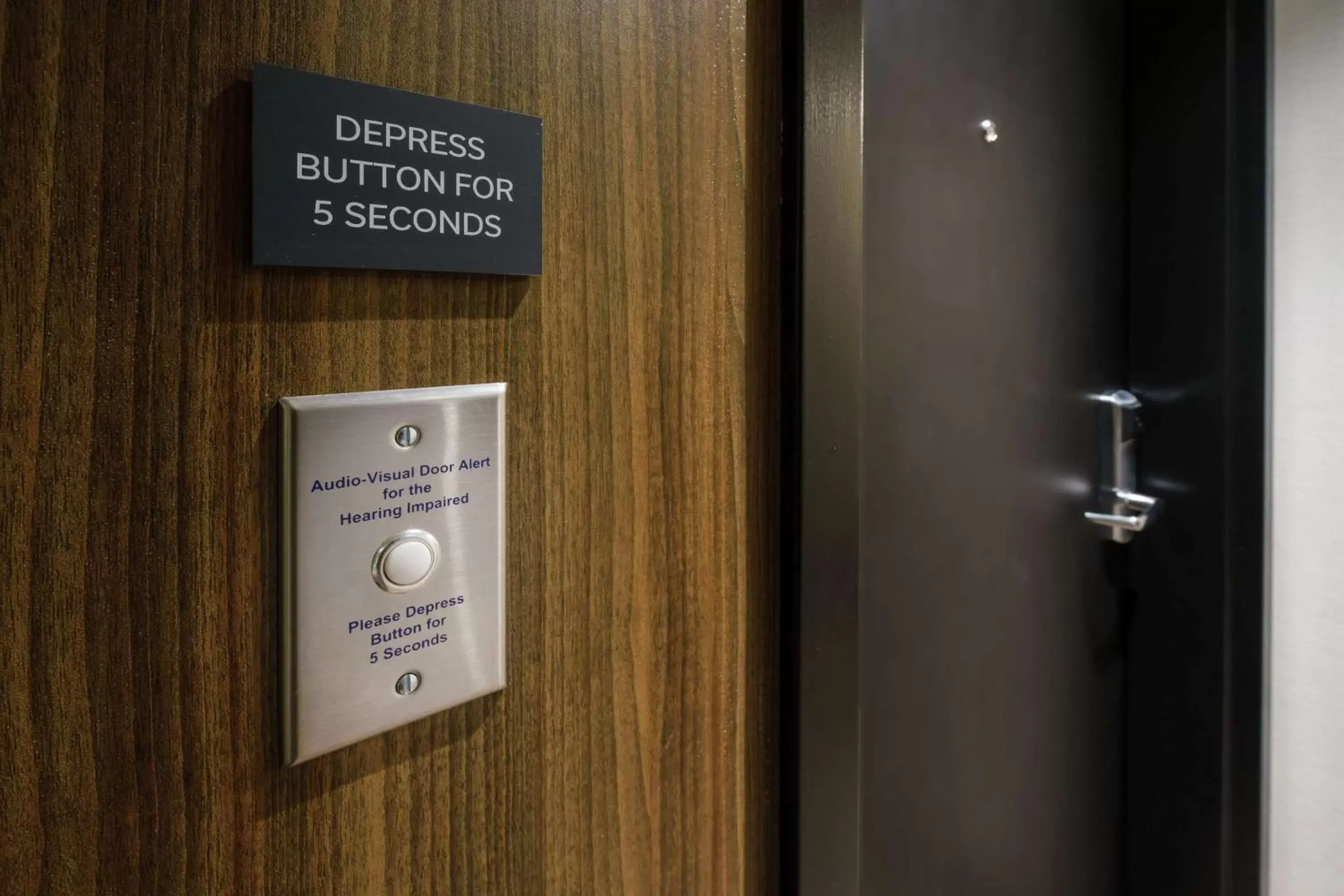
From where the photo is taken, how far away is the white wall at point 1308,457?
99 cm

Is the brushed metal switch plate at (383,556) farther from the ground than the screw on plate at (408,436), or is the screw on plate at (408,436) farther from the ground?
the screw on plate at (408,436)

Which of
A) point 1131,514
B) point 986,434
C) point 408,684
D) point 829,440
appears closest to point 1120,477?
point 1131,514

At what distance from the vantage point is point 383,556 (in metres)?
0.29

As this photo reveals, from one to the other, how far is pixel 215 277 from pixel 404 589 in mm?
124

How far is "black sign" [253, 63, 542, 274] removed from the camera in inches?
10.0

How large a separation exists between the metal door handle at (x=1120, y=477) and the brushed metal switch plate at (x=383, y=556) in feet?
3.00

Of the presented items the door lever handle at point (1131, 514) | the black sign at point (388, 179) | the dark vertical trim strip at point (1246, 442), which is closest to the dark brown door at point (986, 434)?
the door lever handle at point (1131, 514)

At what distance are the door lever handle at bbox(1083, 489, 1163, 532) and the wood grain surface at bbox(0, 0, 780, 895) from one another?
0.75m

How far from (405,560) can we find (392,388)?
0.06 metres

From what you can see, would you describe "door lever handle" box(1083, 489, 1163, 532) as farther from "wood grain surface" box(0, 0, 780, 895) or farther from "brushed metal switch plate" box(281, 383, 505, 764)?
"brushed metal switch plate" box(281, 383, 505, 764)

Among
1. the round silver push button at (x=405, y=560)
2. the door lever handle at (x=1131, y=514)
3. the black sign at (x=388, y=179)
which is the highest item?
the black sign at (x=388, y=179)

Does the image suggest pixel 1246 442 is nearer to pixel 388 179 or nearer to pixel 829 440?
pixel 829 440

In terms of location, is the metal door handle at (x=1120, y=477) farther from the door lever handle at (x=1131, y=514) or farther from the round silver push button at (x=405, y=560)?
the round silver push button at (x=405, y=560)

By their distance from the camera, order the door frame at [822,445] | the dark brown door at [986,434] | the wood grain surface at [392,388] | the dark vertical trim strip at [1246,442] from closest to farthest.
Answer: the wood grain surface at [392,388]
the door frame at [822,445]
the dark brown door at [986,434]
the dark vertical trim strip at [1246,442]
